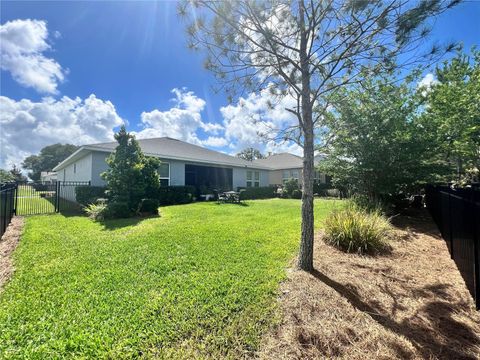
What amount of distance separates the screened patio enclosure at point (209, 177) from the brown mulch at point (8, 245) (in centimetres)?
1027

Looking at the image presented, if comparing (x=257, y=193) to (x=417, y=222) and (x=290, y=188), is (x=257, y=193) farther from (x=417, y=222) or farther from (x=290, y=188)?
(x=417, y=222)

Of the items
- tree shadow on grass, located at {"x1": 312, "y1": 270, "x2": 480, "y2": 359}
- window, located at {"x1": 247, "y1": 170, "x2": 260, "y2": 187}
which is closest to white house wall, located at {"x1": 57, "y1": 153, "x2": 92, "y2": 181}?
window, located at {"x1": 247, "y1": 170, "x2": 260, "y2": 187}

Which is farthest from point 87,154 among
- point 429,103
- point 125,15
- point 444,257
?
point 429,103

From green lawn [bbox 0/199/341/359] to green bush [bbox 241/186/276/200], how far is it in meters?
13.5

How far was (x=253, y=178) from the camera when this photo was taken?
2367cm

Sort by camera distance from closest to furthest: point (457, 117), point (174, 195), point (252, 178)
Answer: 1. point (457, 117)
2. point (174, 195)
3. point (252, 178)

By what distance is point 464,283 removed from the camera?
417 centimetres

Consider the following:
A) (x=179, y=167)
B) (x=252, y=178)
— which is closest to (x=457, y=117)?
(x=179, y=167)

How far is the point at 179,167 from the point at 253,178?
9151 millimetres

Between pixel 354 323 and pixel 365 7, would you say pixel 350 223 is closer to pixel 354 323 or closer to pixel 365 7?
pixel 354 323

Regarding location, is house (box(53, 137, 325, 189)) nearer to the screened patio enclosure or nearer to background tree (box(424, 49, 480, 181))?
the screened patio enclosure

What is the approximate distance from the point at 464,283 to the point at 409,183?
656 centimetres

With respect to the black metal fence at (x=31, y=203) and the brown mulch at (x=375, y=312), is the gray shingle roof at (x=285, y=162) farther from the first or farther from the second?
the brown mulch at (x=375, y=312)

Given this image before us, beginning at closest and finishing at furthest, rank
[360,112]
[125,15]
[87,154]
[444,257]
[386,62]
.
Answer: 1. [386,62]
2. [444,257]
3. [125,15]
4. [360,112]
5. [87,154]
